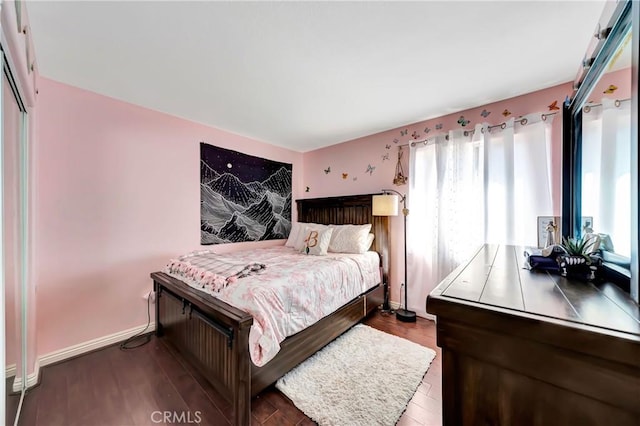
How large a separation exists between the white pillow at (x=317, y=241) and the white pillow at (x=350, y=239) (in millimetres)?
118

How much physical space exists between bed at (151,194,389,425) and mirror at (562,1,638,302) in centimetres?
169

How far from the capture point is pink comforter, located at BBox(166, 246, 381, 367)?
1498 mm

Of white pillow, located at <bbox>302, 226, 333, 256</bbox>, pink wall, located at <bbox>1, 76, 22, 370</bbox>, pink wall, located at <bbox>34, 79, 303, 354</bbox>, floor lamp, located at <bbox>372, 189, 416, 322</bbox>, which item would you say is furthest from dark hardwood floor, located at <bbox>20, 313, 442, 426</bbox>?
white pillow, located at <bbox>302, 226, 333, 256</bbox>

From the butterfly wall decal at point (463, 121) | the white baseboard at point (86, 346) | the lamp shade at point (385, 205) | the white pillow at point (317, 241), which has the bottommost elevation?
the white baseboard at point (86, 346)

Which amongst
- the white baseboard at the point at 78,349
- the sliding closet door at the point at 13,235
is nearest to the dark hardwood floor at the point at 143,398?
the white baseboard at the point at 78,349

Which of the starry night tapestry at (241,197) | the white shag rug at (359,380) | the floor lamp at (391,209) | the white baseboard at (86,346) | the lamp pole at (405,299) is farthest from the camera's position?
the starry night tapestry at (241,197)

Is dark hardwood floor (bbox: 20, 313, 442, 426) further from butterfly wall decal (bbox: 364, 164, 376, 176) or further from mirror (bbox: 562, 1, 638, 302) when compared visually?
butterfly wall decal (bbox: 364, 164, 376, 176)

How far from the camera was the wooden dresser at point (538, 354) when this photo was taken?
0.55 m

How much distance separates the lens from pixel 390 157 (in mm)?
3305

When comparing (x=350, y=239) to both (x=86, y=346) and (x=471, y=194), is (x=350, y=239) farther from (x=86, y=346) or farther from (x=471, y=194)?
(x=86, y=346)

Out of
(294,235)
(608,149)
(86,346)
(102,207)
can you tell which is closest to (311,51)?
(608,149)

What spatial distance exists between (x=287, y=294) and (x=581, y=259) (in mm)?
1589

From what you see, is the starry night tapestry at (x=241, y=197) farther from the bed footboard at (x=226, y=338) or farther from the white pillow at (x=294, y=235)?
the bed footboard at (x=226, y=338)

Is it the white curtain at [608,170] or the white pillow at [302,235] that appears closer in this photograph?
the white curtain at [608,170]
